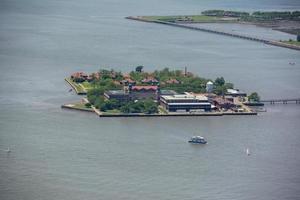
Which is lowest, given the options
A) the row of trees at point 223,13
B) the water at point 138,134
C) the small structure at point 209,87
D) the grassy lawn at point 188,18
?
the water at point 138,134

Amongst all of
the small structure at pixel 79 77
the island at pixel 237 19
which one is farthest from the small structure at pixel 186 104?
the island at pixel 237 19

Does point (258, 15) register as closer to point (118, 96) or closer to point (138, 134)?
point (118, 96)

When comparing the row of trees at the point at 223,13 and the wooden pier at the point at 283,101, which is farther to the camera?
the row of trees at the point at 223,13

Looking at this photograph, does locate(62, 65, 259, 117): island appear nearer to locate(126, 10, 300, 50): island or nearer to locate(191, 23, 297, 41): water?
locate(191, 23, 297, 41): water

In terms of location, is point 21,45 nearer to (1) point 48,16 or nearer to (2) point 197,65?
(2) point 197,65

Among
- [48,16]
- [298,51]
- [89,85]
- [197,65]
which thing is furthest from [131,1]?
[89,85]

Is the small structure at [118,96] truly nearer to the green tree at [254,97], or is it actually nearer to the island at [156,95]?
the island at [156,95]

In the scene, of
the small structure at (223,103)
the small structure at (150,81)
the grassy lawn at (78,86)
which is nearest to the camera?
the small structure at (223,103)
